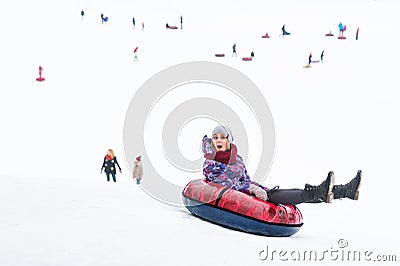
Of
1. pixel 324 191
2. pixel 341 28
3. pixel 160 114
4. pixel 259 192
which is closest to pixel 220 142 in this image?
pixel 259 192

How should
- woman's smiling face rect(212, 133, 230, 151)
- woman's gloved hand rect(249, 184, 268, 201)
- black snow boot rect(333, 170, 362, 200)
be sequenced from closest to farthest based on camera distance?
woman's gloved hand rect(249, 184, 268, 201) < black snow boot rect(333, 170, 362, 200) < woman's smiling face rect(212, 133, 230, 151)

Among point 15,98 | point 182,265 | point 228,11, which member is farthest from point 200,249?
point 228,11

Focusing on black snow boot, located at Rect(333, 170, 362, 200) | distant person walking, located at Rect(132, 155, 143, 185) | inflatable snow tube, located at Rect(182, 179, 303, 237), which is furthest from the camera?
distant person walking, located at Rect(132, 155, 143, 185)

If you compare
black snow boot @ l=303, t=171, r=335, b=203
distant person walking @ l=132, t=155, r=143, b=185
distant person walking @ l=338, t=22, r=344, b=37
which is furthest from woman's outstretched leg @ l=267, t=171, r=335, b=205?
distant person walking @ l=338, t=22, r=344, b=37

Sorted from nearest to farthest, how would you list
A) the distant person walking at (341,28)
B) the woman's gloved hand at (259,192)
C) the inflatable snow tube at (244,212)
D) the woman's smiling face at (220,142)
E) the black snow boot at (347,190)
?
the inflatable snow tube at (244,212), the woman's gloved hand at (259,192), the black snow boot at (347,190), the woman's smiling face at (220,142), the distant person walking at (341,28)

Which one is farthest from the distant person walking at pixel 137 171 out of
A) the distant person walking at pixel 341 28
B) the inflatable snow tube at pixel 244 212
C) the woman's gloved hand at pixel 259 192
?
the distant person walking at pixel 341 28

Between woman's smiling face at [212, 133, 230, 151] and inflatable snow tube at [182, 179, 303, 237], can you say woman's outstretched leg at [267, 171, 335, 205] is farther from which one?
woman's smiling face at [212, 133, 230, 151]

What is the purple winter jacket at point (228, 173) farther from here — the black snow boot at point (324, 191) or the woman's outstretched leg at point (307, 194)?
the black snow boot at point (324, 191)

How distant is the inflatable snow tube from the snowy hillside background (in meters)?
0.21

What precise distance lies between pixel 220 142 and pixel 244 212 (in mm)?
1100

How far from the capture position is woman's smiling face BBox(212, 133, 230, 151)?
6453 millimetres

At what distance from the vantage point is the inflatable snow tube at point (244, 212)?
229 inches

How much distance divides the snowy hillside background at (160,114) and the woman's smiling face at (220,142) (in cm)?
105

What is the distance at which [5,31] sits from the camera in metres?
34.6
